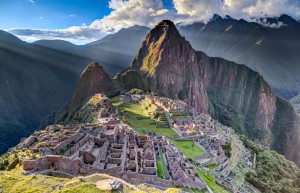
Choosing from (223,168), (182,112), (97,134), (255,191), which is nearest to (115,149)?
(97,134)

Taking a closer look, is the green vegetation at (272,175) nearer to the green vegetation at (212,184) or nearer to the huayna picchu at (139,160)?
the huayna picchu at (139,160)

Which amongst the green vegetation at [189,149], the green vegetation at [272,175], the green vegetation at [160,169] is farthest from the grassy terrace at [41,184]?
the green vegetation at [272,175]

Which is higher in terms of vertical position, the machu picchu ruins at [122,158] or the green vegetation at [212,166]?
the machu picchu ruins at [122,158]

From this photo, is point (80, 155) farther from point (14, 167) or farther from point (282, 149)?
point (282, 149)

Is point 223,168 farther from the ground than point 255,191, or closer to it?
farther from the ground

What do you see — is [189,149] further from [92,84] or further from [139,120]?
[92,84]

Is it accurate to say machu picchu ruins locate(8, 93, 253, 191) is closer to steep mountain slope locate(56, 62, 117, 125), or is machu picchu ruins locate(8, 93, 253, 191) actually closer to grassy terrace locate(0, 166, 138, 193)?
grassy terrace locate(0, 166, 138, 193)

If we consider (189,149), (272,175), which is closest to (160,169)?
(189,149)

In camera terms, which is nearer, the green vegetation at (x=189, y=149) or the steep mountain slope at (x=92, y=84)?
the green vegetation at (x=189, y=149)
